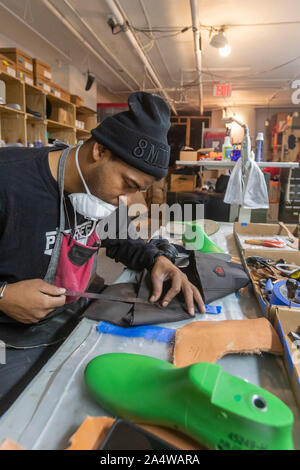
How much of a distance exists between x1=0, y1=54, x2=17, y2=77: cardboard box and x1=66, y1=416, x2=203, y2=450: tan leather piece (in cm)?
377

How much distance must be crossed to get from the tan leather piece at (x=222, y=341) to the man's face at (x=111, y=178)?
0.45 meters

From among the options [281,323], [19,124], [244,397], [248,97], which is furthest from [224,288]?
[248,97]

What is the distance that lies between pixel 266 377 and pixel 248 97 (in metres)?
9.58

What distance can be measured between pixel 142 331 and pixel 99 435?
12.5 inches

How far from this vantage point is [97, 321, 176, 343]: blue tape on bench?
2.49 ft

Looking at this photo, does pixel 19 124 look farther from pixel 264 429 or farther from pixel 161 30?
pixel 264 429

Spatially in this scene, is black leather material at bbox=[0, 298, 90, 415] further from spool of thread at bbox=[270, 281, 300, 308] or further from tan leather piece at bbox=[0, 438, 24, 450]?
spool of thread at bbox=[270, 281, 300, 308]

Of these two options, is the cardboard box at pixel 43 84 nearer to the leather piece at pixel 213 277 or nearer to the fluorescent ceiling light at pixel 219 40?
the fluorescent ceiling light at pixel 219 40

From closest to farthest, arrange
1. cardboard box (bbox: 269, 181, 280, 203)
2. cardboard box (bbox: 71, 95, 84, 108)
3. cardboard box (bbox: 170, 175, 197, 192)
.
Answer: cardboard box (bbox: 71, 95, 84, 108) < cardboard box (bbox: 170, 175, 197, 192) < cardboard box (bbox: 269, 181, 280, 203)

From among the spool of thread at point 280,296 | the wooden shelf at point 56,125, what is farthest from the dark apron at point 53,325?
the wooden shelf at point 56,125

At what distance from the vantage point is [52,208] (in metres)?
1.02

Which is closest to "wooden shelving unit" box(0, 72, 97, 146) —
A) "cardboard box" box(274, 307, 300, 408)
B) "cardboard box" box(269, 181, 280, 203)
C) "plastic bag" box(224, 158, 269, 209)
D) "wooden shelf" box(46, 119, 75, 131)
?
"wooden shelf" box(46, 119, 75, 131)

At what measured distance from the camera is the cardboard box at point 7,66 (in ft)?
10.8

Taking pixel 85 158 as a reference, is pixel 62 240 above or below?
below
